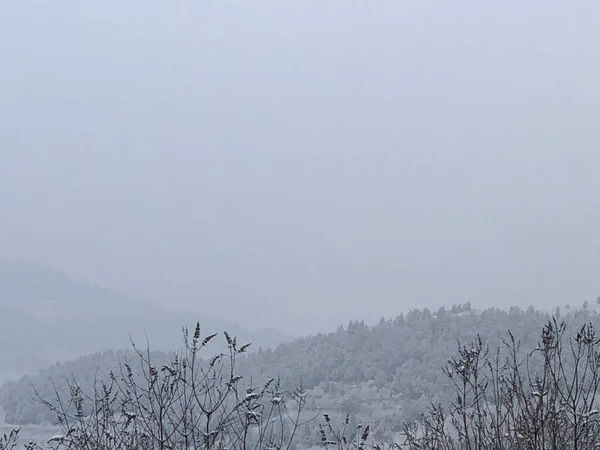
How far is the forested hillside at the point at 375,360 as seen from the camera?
71062 mm

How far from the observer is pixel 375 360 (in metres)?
84.9

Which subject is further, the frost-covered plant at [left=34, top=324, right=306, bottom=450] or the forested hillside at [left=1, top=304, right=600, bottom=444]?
the forested hillside at [left=1, top=304, right=600, bottom=444]

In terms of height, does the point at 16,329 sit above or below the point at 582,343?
above

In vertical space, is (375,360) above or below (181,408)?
above

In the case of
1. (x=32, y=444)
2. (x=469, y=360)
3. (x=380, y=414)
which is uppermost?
(x=469, y=360)

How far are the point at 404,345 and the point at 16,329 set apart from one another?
132m

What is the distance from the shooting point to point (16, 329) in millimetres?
180875

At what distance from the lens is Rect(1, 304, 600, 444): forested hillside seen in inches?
2798

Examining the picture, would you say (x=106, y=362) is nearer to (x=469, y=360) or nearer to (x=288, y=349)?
(x=288, y=349)

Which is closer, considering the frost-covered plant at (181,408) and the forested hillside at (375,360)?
the frost-covered plant at (181,408)

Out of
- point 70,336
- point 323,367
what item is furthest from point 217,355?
point 70,336

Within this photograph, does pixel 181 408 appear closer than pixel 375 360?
Yes

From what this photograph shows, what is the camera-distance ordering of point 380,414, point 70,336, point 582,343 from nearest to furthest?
point 582,343, point 380,414, point 70,336

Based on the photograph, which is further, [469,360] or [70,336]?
[70,336]
